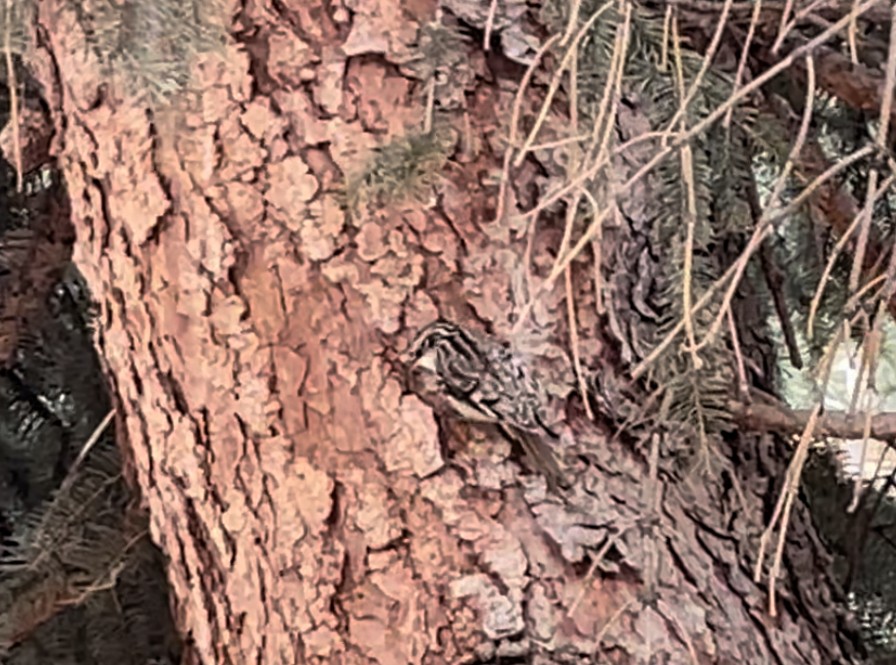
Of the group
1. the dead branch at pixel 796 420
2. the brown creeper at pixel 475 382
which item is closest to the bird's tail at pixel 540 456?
the brown creeper at pixel 475 382

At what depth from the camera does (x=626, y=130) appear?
1.02 metres

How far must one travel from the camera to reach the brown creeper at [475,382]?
0.92 meters

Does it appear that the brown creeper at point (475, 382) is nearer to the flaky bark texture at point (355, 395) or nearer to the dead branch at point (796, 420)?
the flaky bark texture at point (355, 395)

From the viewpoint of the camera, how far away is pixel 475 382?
92 centimetres

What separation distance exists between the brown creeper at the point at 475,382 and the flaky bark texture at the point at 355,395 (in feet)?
0.04

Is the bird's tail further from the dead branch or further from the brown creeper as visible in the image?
the dead branch

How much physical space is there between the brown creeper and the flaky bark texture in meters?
0.01

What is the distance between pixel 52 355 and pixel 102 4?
780 mm

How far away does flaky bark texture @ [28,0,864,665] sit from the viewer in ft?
3.03

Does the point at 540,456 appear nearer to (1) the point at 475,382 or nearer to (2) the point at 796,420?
(1) the point at 475,382

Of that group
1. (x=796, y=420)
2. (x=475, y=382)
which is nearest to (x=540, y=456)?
(x=475, y=382)

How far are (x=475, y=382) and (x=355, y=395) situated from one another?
0.26 ft

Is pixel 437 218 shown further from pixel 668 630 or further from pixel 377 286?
pixel 668 630

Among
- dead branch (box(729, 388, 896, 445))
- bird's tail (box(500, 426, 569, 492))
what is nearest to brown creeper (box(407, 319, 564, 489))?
bird's tail (box(500, 426, 569, 492))
